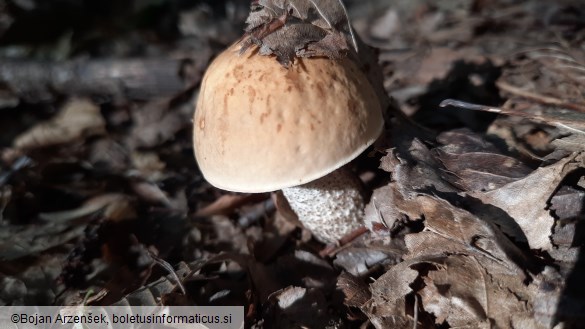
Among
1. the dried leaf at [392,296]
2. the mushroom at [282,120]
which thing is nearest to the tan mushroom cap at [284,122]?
the mushroom at [282,120]

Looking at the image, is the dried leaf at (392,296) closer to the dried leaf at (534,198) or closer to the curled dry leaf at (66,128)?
the dried leaf at (534,198)

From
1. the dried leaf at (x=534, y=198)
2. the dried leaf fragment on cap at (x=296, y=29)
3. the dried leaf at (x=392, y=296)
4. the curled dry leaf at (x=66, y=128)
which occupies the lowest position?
the dried leaf at (x=392, y=296)

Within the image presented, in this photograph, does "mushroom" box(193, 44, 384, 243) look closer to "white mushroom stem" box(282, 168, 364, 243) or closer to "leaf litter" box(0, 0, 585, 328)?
"leaf litter" box(0, 0, 585, 328)

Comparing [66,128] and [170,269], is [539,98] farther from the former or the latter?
[66,128]

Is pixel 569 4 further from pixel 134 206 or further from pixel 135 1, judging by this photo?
pixel 135 1

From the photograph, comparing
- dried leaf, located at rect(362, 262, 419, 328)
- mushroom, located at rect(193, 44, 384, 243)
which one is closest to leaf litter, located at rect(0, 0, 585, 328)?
dried leaf, located at rect(362, 262, 419, 328)

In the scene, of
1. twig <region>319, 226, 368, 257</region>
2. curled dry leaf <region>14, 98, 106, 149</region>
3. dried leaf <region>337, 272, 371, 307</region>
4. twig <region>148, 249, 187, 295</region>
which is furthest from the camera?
curled dry leaf <region>14, 98, 106, 149</region>
